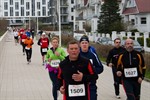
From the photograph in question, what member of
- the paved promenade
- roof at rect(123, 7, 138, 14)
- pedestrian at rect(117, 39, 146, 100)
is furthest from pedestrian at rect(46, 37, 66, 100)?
roof at rect(123, 7, 138, 14)

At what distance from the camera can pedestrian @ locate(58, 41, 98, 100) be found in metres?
5.87

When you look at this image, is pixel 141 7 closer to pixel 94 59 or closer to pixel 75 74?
pixel 94 59

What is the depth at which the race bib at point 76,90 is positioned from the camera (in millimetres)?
6008

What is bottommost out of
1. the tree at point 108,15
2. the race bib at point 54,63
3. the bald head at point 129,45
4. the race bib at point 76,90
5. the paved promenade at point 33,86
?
the paved promenade at point 33,86

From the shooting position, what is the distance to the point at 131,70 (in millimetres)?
8453

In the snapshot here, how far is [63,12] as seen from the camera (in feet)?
431

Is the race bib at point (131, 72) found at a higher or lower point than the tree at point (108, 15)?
lower

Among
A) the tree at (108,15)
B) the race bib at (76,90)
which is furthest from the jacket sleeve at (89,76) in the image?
the tree at (108,15)

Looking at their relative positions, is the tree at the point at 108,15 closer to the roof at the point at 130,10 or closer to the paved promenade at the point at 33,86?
the roof at the point at 130,10

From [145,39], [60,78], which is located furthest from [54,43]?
[145,39]

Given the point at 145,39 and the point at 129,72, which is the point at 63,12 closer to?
the point at 145,39

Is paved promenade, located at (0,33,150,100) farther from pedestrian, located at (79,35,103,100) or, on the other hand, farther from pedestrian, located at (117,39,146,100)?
pedestrian, located at (79,35,103,100)

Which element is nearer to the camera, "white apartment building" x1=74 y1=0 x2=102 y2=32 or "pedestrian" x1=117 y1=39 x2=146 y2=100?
"pedestrian" x1=117 y1=39 x2=146 y2=100

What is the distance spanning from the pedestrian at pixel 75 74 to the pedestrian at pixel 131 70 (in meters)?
2.51
